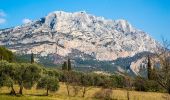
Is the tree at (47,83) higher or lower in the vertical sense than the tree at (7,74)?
lower

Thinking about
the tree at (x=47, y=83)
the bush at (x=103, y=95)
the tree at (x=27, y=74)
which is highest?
the tree at (x=27, y=74)

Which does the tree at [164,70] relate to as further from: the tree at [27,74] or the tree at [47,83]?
the tree at [47,83]

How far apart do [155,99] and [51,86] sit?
33.5 metres

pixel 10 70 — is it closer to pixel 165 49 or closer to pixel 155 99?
pixel 155 99

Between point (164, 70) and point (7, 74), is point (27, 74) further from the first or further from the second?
point (164, 70)

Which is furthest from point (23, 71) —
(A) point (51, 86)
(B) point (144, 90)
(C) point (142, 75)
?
(C) point (142, 75)

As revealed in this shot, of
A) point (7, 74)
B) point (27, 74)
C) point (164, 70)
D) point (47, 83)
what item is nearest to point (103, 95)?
point (47, 83)

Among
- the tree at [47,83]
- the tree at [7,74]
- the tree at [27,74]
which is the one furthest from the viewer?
the tree at [47,83]

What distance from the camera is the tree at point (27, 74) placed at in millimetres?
108438

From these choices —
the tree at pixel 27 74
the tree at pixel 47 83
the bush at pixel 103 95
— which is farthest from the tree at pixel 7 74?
the bush at pixel 103 95

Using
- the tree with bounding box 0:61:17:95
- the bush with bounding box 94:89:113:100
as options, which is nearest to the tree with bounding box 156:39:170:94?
the tree with bounding box 0:61:17:95

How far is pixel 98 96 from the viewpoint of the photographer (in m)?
118

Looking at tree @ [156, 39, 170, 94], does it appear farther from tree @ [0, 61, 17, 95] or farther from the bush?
the bush

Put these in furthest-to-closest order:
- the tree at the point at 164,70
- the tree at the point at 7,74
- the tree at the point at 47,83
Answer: the tree at the point at 47,83 < the tree at the point at 7,74 < the tree at the point at 164,70
